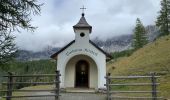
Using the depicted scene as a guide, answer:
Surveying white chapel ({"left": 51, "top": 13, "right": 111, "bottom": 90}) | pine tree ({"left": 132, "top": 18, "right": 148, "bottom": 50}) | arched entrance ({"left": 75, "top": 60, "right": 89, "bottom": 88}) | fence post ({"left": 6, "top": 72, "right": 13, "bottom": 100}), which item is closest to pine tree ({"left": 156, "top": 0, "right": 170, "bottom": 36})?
pine tree ({"left": 132, "top": 18, "right": 148, "bottom": 50})

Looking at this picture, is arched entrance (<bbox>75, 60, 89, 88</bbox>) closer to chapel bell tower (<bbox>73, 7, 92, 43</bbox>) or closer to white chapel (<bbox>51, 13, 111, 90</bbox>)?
white chapel (<bbox>51, 13, 111, 90</bbox>)

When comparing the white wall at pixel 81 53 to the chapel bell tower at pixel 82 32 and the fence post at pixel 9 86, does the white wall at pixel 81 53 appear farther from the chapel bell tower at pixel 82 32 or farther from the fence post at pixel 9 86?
the fence post at pixel 9 86

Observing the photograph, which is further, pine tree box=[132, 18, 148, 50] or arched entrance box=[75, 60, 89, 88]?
pine tree box=[132, 18, 148, 50]

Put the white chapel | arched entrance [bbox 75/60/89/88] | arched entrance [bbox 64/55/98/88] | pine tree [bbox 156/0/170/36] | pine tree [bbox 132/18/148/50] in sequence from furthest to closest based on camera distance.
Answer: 1. pine tree [bbox 132/18/148/50]
2. pine tree [bbox 156/0/170/36]
3. arched entrance [bbox 75/60/89/88]
4. arched entrance [bbox 64/55/98/88]
5. the white chapel

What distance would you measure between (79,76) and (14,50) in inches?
592

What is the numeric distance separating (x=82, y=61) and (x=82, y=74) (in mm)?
1194

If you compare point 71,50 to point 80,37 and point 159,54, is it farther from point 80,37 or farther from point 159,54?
point 159,54

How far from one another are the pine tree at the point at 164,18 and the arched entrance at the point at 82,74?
4710 cm

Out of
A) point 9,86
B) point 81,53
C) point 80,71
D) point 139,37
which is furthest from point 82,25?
point 139,37

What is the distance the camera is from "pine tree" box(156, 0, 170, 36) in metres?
71.4

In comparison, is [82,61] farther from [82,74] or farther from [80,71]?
[82,74]

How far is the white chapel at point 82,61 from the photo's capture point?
26312 mm

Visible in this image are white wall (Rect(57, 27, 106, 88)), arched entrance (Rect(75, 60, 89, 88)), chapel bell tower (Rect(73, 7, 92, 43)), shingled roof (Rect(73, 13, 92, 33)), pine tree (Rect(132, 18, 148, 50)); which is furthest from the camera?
pine tree (Rect(132, 18, 148, 50))

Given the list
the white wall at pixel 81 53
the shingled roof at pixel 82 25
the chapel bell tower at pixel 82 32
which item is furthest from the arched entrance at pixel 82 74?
the shingled roof at pixel 82 25
